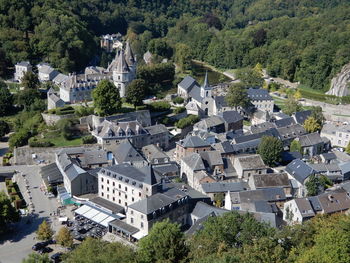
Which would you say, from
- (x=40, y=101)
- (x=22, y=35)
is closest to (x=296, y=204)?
A: (x=40, y=101)

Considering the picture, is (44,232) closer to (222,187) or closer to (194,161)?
(194,161)

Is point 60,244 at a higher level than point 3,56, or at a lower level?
lower

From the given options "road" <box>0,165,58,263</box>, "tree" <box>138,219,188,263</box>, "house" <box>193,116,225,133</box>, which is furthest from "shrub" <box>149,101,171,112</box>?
"tree" <box>138,219,188,263</box>

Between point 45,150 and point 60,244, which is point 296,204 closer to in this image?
point 60,244

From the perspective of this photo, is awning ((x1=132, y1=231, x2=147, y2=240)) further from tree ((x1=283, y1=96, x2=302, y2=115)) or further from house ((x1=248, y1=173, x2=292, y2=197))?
tree ((x1=283, y1=96, x2=302, y2=115))

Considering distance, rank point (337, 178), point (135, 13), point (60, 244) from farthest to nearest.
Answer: point (135, 13), point (337, 178), point (60, 244)

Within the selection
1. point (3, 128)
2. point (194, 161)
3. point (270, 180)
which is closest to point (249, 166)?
point (270, 180)
